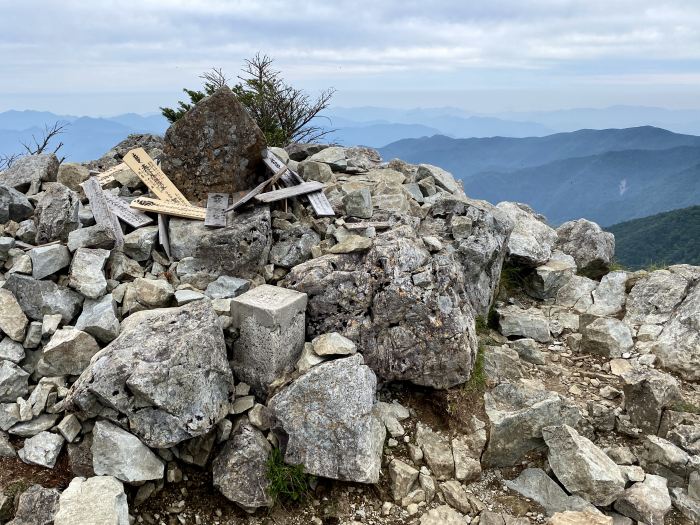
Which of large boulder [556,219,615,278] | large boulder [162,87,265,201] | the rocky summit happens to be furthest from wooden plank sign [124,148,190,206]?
large boulder [556,219,615,278]

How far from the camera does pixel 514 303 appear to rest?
1219 centimetres

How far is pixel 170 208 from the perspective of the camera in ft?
33.3

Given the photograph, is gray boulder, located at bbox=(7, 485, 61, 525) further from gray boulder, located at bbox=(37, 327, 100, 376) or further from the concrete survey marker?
the concrete survey marker

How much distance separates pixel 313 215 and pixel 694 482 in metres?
7.85

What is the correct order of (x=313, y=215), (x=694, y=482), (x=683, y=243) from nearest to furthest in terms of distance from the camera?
(x=694, y=482) < (x=313, y=215) < (x=683, y=243)

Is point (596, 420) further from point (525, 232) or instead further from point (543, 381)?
point (525, 232)

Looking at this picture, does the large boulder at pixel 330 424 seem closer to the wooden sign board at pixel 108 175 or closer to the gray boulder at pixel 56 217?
the gray boulder at pixel 56 217

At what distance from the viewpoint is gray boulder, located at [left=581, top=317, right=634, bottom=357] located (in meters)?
9.99

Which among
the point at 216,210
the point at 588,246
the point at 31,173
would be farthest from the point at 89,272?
the point at 588,246

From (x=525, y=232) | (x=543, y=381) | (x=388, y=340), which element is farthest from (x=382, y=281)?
(x=525, y=232)

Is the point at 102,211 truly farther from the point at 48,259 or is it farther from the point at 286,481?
the point at 286,481

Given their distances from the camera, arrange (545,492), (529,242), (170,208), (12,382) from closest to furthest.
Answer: (545,492) → (12,382) → (170,208) → (529,242)

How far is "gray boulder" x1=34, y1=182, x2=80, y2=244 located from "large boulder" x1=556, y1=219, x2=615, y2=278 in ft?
40.1

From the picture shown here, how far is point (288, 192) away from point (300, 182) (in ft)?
2.21
